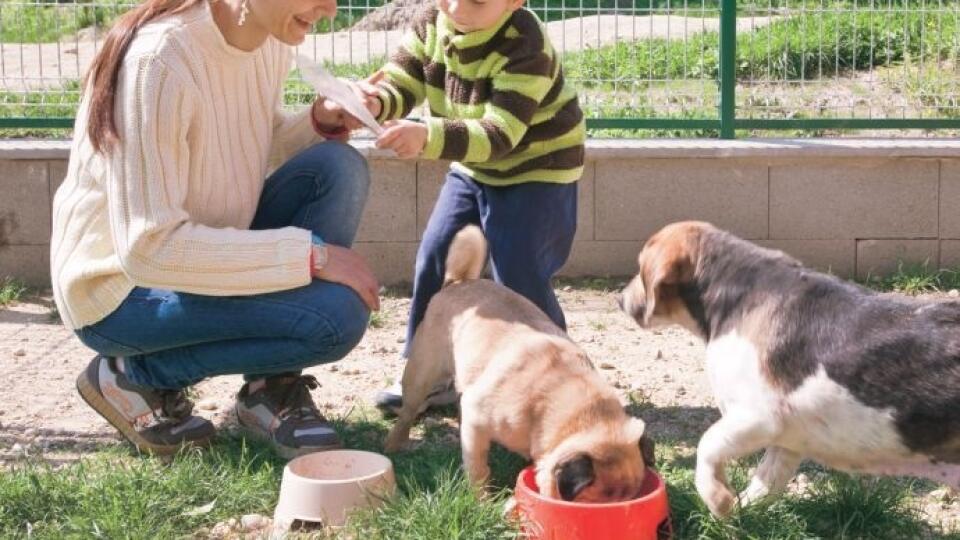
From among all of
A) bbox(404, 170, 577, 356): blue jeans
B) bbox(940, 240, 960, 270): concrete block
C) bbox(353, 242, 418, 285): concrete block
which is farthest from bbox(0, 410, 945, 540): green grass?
bbox(940, 240, 960, 270): concrete block

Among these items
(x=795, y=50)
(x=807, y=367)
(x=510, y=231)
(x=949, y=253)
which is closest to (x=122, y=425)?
(x=510, y=231)

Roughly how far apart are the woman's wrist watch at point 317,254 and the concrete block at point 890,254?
3.98 metres

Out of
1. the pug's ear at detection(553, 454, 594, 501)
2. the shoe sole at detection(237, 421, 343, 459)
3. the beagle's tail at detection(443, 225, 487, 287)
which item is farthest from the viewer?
the beagle's tail at detection(443, 225, 487, 287)

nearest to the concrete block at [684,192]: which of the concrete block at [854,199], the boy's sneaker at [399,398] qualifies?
the concrete block at [854,199]

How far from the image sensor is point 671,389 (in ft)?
19.0

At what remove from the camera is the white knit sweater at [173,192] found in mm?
4355

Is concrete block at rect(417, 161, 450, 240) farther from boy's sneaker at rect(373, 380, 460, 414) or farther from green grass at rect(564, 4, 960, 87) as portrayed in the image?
boy's sneaker at rect(373, 380, 460, 414)

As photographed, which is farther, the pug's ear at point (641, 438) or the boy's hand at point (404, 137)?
the boy's hand at point (404, 137)

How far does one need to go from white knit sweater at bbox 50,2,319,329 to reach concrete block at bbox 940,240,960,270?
432cm

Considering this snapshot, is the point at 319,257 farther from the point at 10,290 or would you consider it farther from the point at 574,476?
the point at 10,290

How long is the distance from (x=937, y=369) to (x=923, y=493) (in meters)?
0.86

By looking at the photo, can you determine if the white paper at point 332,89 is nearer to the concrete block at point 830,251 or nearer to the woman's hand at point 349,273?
the woman's hand at point 349,273

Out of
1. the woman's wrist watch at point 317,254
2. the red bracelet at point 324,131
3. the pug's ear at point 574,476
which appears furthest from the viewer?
the red bracelet at point 324,131

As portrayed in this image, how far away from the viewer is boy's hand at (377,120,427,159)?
4.47 m
